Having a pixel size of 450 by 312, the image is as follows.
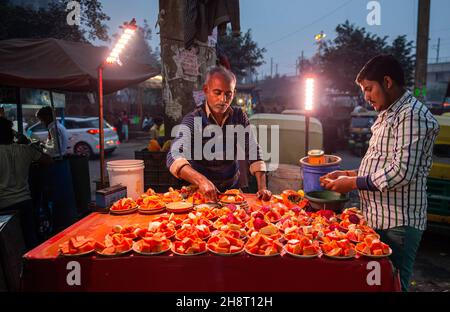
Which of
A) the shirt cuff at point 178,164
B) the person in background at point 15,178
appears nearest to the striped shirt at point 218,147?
the shirt cuff at point 178,164

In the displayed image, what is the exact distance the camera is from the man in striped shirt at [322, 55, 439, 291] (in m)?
2.27

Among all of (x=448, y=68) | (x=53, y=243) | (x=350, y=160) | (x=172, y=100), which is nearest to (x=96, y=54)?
Answer: (x=172, y=100)

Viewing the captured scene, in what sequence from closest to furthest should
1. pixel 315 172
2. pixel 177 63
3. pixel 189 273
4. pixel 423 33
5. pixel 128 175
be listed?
pixel 189 273
pixel 128 175
pixel 315 172
pixel 177 63
pixel 423 33

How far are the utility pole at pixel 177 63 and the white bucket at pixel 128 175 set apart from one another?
238 cm

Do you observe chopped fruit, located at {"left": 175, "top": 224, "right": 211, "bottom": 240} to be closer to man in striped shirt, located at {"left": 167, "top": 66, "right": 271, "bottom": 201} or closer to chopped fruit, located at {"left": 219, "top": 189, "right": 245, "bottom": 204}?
chopped fruit, located at {"left": 219, "top": 189, "right": 245, "bottom": 204}

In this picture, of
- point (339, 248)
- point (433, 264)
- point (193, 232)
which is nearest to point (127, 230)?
point (193, 232)

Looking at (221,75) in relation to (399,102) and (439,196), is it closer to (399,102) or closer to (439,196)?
(399,102)

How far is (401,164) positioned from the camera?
2.26 m

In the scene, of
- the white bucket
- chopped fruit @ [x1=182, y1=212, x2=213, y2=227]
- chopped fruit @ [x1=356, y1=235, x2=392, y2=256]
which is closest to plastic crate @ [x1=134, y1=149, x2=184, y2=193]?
the white bucket

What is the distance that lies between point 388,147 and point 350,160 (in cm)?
1276

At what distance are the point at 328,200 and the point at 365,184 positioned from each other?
403 mm

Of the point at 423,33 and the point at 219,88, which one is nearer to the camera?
the point at 219,88
